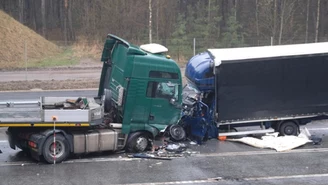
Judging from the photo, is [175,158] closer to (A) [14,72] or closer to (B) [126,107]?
(B) [126,107]

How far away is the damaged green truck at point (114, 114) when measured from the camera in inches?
487

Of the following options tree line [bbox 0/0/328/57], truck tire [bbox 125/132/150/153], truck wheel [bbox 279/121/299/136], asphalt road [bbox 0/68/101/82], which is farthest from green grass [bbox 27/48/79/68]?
truck tire [bbox 125/132/150/153]

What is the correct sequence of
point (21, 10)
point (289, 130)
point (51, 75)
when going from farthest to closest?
point (21, 10) → point (51, 75) → point (289, 130)

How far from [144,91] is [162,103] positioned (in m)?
0.63

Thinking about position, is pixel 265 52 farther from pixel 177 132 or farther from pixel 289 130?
pixel 177 132

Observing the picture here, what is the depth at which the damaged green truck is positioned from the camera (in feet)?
40.5

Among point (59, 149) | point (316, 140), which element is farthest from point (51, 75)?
point (316, 140)

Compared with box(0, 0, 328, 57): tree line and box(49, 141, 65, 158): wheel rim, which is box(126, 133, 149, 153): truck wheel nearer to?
box(49, 141, 65, 158): wheel rim

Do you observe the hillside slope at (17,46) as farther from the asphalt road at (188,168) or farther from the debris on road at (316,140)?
the debris on road at (316,140)

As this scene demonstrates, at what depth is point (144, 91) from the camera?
13.6m

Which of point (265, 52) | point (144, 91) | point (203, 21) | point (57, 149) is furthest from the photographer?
point (203, 21)

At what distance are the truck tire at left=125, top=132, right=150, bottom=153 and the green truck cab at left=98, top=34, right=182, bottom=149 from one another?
136 millimetres

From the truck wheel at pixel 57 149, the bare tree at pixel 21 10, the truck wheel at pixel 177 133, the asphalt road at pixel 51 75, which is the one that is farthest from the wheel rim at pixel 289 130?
the bare tree at pixel 21 10

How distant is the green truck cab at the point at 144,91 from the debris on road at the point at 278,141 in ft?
7.62
